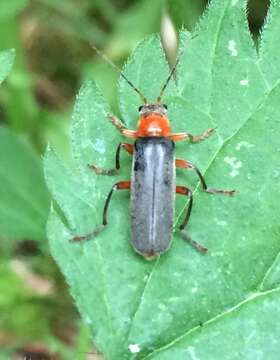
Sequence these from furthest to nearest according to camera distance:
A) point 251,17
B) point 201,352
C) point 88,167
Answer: point 251,17 → point 88,167 → point 201,352

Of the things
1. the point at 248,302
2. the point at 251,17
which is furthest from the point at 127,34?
the point at 248,302

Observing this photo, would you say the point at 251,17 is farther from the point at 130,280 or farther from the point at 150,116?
the point at 130,280

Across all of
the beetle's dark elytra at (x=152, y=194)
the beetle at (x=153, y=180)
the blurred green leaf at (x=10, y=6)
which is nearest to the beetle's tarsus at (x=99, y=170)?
the beetle at (x=153, y=180)

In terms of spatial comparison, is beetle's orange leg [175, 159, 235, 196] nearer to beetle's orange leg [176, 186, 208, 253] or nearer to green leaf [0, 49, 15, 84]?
beetle's orange leg [176, 186, 208, 253]

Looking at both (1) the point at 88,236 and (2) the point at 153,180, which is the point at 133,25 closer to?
(2) the point at 153,180

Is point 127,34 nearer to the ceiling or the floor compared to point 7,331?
nearer to the ceiling

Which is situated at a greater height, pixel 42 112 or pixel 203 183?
pixel 203 183

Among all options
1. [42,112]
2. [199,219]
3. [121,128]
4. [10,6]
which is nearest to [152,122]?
[121,128]
